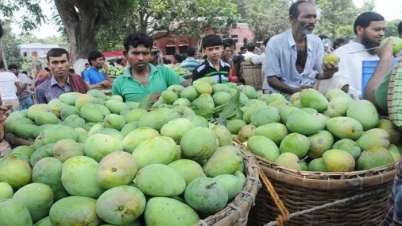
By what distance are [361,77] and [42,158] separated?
306 cm

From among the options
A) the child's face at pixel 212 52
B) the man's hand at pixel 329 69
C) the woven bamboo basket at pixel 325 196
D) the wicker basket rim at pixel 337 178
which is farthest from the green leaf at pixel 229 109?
the child's face at pixel 212 52

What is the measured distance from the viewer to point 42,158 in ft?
4.86

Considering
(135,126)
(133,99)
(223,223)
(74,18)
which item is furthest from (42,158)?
(74,18)

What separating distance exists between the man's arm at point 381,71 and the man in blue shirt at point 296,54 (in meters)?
0.90

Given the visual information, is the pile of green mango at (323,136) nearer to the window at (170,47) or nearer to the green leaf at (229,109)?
the green leaf at (229,109)

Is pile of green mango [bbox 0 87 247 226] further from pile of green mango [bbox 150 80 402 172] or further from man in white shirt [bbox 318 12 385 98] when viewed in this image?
man in white shirt [bbox 318 12 385 98]

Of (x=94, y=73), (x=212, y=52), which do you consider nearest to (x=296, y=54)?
(x=212, y=52)

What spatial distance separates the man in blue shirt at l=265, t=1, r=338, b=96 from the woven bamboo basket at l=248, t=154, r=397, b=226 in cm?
176

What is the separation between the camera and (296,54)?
3.59 m

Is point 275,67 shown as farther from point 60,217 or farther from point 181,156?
point 60,217

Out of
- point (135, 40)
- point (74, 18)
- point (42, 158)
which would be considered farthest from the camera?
point (74, 18)

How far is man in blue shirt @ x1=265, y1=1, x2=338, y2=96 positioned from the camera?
3.51 meters

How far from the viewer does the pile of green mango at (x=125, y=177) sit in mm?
1160

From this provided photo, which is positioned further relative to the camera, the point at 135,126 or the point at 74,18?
the point at 74,18
